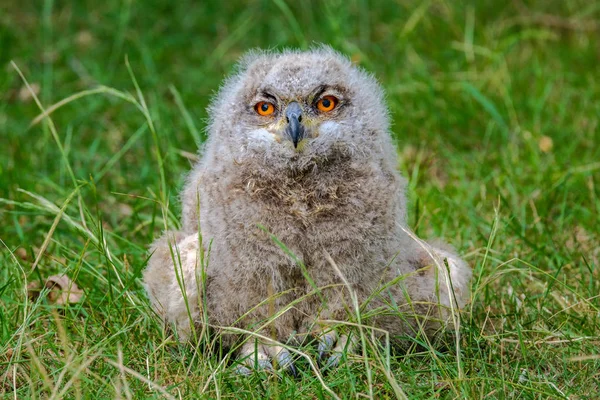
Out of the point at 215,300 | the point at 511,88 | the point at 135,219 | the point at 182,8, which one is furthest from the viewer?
the point at 182,8

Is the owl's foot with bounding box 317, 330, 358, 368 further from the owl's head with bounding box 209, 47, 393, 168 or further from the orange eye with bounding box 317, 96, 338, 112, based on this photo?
the orange eye with bounding box 317, 96, 338, 112

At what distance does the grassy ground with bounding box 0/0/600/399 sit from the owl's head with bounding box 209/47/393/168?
57cm

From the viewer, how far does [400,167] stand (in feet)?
19.3

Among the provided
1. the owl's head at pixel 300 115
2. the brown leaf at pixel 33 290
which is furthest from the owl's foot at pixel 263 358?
the brown leaf at pixel 33 290

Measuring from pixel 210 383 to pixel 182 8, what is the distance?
5518mm

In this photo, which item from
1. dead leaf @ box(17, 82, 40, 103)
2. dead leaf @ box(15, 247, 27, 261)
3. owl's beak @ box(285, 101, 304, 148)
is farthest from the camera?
dead leaf @ box(17, 82, 40, 103)

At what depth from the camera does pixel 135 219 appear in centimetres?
543

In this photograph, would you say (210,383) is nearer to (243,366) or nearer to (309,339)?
(243,366)

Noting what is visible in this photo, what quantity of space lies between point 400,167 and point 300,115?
6.92ft

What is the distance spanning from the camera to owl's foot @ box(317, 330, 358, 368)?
3.95m

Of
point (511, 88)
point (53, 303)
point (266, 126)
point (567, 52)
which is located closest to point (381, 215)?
point (266, 126)

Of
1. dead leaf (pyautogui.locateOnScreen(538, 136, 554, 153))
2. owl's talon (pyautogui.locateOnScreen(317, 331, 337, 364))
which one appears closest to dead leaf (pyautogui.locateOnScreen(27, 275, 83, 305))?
Answer: owl's talon (pyautogui.locateOnScreen(317, 331, 337, 364))

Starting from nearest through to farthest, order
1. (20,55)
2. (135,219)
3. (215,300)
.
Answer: (215,300), (135,219), (20,55)

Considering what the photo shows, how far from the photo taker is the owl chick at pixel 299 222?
3.87m
